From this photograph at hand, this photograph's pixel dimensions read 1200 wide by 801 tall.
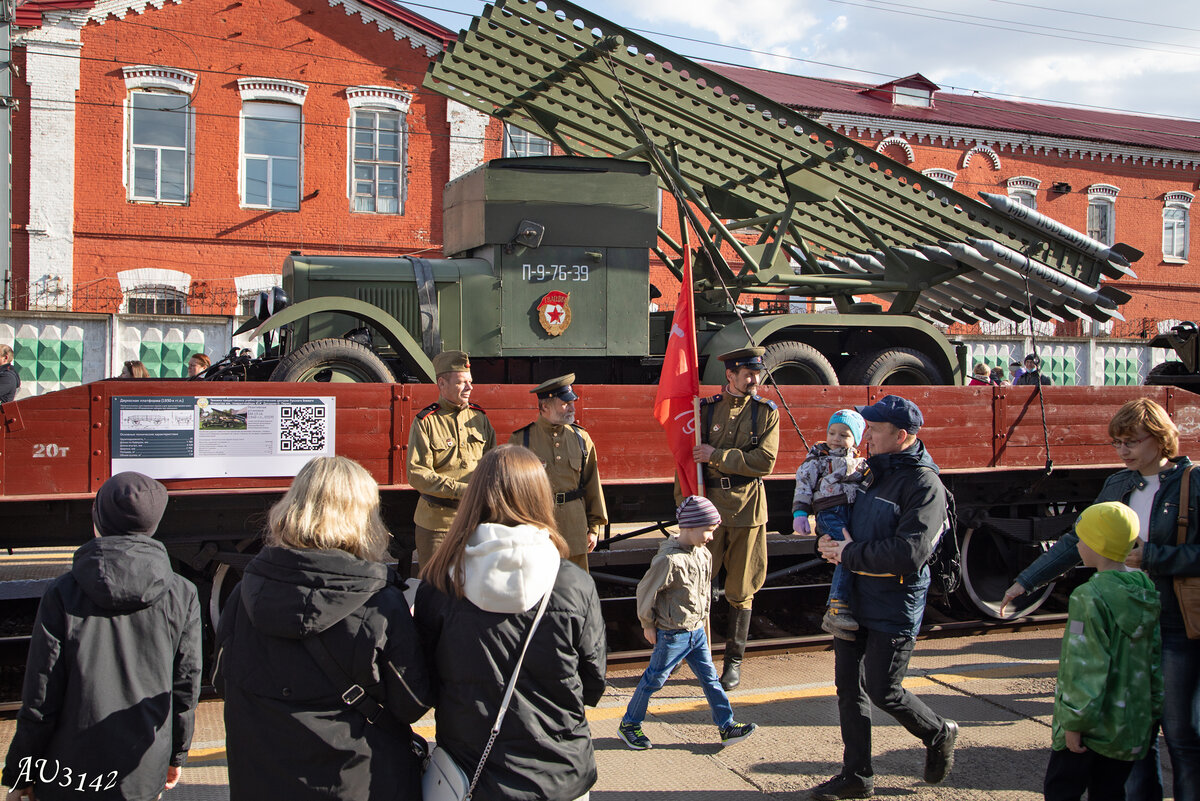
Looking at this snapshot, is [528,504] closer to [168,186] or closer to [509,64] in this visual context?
[509,64]

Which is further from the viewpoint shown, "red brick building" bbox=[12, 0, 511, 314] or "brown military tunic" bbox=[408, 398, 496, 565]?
"red brick building" bbox=[12, 0, 511, 314]

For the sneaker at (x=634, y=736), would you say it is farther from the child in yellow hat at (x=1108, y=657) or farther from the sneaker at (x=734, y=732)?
the child in yellow hat at (x=1108, y=657)

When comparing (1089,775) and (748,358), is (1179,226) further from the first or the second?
(1089,775)

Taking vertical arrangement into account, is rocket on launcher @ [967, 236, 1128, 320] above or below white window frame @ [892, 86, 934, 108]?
below

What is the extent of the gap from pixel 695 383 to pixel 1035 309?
501 cm

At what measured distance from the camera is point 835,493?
4.12m

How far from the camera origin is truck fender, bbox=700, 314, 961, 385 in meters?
7.27

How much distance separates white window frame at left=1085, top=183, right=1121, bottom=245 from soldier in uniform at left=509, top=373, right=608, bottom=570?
986 inches

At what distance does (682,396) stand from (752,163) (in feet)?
11.7

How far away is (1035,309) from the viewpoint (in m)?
9.10

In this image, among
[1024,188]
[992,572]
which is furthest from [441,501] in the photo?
[1024,188]

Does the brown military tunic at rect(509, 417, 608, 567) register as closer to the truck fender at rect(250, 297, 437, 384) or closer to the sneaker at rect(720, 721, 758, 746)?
the truck fender at rect(250, 297, 437, 384)

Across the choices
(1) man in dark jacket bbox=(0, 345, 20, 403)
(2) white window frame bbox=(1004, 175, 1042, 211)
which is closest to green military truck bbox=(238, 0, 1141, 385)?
(1) man in dark jacket bbox=(0, 345, 20, 403)

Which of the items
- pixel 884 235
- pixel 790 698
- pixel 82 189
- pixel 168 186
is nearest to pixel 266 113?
pixel 168 186
